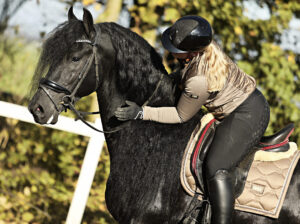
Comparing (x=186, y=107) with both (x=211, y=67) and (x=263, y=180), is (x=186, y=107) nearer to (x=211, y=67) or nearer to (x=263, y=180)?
(x=211, y=67)

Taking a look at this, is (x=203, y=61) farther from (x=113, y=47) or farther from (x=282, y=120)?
(x=282, y=120)

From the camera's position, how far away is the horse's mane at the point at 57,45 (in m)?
2.43

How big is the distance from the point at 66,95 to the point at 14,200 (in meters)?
3.47

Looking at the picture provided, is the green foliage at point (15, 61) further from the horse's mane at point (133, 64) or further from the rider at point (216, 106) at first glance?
the rider at point (216, 106)

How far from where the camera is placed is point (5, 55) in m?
5.95

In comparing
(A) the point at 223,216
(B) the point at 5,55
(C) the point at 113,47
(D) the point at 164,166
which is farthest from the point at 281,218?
(B) the point at 5,55

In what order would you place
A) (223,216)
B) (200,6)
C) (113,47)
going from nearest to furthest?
(223,216) → (113,47) → (200,6)

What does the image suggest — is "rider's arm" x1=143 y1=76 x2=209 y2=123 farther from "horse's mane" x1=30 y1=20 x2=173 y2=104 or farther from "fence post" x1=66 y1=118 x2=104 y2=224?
"fence post" x1=66 y1=118 x2=104 y2=224

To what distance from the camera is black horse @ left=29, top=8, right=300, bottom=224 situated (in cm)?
245

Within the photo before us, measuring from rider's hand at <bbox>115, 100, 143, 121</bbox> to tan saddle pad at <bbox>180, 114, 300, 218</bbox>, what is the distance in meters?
0.44

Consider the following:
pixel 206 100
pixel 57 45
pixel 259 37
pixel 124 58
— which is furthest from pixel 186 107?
pixel 259 37

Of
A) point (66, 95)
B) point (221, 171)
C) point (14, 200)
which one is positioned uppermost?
point (66, 95)

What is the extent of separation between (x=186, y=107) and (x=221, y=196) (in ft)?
Answer: 2.15

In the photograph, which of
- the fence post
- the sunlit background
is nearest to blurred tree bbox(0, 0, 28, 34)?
the sunlit background
